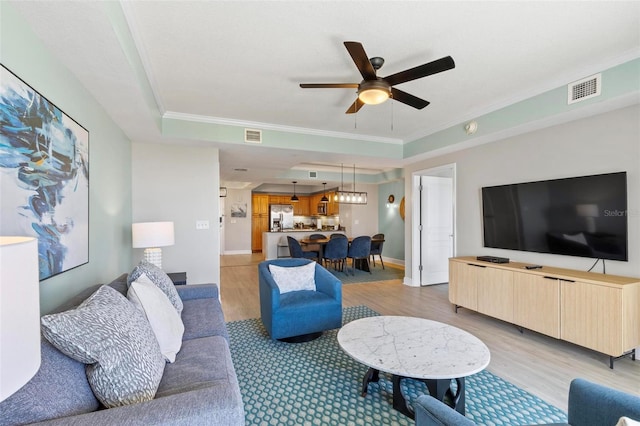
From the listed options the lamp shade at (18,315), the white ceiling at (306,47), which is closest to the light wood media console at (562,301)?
the white ceiling at (306,47)

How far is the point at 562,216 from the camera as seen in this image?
314cm

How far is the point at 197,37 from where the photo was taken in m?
2.19

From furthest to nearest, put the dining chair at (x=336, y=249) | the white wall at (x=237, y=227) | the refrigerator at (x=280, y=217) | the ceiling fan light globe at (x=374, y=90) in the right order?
1. the refrigerator at (x=280, y=217)
2. the white wall at (x=237, y=227)
3. the dining chair at (x=336, y=249)
4. the ceiling fan light globe at (x=374, y=90)

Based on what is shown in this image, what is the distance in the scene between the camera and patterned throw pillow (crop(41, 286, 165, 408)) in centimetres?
111

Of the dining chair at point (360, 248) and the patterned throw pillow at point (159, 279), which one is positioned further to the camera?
the dining chair at point (360, 248)

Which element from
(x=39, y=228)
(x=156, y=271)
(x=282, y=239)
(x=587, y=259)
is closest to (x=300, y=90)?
(x=156, y=271)

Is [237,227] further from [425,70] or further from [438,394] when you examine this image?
[438,394]

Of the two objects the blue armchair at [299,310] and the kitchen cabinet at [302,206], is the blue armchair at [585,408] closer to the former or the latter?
the blue armchair at [299,310]

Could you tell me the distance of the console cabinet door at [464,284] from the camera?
3672 millimetres

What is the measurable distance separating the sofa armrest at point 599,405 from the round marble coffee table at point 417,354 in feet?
1.55

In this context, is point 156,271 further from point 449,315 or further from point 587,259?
point 587,259

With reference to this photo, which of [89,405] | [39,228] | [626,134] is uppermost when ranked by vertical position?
[626,134]

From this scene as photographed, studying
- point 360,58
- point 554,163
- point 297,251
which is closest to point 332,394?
point 360,58

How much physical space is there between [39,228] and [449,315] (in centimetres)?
408
